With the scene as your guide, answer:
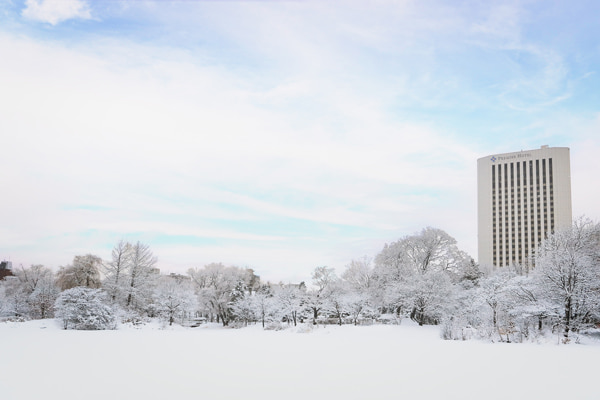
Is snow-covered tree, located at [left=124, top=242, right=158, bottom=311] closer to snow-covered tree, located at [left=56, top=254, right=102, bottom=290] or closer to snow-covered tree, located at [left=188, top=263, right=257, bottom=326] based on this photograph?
snow-covered tree, located at [left=56, top=254, right=102, bottom=290]

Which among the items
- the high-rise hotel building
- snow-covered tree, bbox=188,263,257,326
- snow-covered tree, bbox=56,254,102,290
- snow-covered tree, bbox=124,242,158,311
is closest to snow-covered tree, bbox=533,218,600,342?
snow-covered tree, bbox=188,263,257,326

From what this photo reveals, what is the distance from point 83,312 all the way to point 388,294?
66.9 feet

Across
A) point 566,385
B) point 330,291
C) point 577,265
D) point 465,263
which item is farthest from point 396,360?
point 465,263

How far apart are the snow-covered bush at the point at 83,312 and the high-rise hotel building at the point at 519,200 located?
311 ft

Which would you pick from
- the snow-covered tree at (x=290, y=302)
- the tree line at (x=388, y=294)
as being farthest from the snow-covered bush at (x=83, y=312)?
the snow-covered tree at (x=290, y=302)

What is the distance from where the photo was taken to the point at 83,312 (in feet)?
64.4

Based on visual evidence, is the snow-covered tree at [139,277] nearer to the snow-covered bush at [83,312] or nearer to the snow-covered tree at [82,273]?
the snow-covered tree at [82,273]

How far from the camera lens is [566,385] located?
7004 mm

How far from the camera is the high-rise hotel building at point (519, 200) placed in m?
97.7

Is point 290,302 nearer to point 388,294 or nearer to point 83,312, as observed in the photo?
point 388,294

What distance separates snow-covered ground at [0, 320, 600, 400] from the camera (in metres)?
6.21

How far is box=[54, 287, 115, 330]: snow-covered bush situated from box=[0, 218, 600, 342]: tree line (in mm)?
49

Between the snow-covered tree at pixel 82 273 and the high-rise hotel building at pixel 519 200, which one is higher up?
the high-rise hotel building at pixel 519 200

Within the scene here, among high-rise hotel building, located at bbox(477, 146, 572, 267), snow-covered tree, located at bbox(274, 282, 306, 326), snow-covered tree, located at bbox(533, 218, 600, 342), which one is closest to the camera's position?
snow-covered tree, located at bbox(533, 218, 600, 342)
